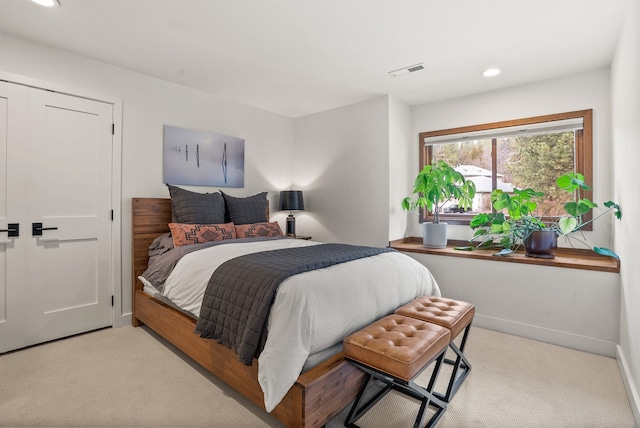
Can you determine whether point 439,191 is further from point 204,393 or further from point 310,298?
point 204,393

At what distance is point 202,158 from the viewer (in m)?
3.62

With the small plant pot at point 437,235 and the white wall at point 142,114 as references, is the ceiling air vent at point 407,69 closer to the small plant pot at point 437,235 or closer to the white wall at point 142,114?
the small plant pot at point 437,235

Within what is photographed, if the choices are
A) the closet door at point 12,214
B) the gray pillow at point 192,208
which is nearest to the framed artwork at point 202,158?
the gray pillow at point 192,208

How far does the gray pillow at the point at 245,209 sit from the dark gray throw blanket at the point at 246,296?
1318 millimetres

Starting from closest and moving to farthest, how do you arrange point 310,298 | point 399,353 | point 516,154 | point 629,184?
point 399,353 < point 310,298 < point 629,184 < point 516,154

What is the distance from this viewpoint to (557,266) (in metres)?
2.74

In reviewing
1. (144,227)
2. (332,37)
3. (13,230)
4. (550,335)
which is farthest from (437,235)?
(13,230)

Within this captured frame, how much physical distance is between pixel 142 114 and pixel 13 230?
1426mm

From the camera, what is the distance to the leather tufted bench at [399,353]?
4.87ft

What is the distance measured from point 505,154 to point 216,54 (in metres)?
3.12

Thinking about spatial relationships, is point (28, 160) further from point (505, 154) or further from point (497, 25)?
point (505, 154)

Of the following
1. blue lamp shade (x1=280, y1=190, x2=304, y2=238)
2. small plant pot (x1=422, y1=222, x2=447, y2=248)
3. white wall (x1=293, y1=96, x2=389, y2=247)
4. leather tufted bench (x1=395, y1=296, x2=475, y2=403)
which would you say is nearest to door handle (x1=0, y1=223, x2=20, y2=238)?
blue lamp shade (x1=280, y1=190, x2=304, y2=238)

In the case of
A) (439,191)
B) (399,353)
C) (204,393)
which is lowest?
(204,393)

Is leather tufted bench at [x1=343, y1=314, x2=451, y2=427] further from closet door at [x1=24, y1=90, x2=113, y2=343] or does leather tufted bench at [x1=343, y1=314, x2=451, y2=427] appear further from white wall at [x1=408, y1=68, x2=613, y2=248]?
closet door at [x1=24, y1=90, x2=113, y2=343]
